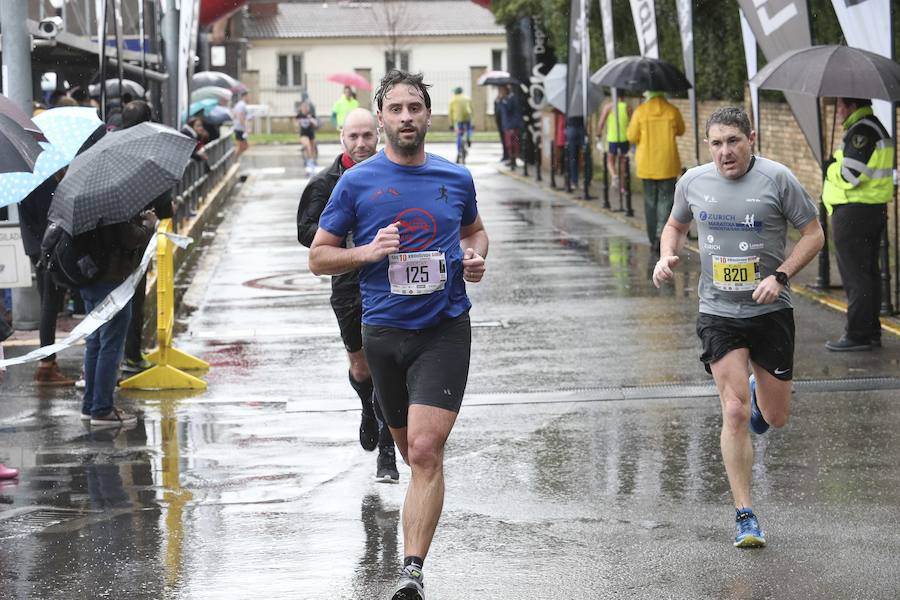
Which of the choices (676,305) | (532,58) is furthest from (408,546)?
(532,58)

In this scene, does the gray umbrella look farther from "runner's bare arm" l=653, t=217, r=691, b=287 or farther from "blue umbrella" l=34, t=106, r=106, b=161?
"runner's bare arm" l=653, t=217, r=691, b=287

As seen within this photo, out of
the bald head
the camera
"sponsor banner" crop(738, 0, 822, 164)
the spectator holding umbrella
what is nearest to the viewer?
the bald head

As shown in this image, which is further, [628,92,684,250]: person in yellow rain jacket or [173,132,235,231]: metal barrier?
[173,132,235,231]: metal barrier

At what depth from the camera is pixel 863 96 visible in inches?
430

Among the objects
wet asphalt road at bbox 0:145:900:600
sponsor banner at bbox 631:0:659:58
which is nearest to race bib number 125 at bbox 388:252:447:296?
wet asphalt road at bbox 0:145:900:600

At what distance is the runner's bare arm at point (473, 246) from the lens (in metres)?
6.11

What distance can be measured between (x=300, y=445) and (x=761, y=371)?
9.99ft

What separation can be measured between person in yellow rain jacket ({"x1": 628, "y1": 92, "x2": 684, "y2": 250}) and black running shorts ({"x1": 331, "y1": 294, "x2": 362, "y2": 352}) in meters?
10.6

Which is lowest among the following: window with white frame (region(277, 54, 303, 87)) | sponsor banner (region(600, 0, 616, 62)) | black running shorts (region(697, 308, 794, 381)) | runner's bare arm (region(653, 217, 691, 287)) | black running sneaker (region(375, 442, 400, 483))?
black running sneaker (region(375, 442, 400, 483))

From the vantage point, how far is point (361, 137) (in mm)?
7867

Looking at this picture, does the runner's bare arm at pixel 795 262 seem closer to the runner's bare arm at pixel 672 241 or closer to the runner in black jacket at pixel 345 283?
the runner's bare arm at pixel 672 241

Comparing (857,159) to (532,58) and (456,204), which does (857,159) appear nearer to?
(456,204)

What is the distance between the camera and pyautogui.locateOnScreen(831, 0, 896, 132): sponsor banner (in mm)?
12234

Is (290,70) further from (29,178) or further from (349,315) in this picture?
(349,315)
